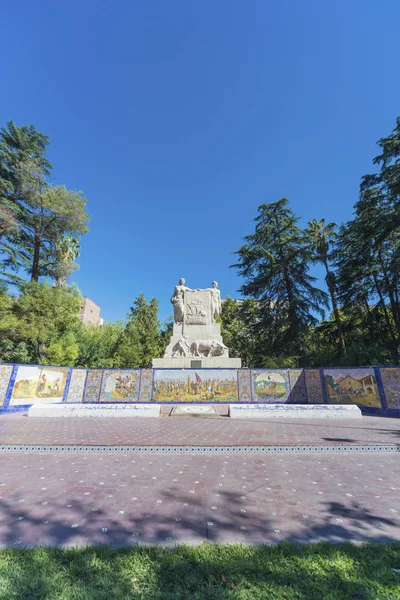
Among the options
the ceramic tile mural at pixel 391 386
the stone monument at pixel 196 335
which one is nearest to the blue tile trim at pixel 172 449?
the ceramic tile mural at pixel 391 386

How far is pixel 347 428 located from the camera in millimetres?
7988

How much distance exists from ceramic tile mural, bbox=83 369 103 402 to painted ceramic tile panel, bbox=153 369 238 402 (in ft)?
10.2

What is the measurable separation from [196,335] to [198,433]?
9202 millimetres

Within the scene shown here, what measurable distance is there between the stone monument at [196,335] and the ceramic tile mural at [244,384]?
65cm

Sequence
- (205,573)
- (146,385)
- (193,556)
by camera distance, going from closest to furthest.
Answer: (205,573), (193,556), (146,385)

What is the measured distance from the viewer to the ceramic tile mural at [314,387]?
13.2m

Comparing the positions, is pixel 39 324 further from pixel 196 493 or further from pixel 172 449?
pixel 196 493

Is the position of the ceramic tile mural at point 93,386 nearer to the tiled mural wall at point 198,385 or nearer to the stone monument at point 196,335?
the tiled mural wall at point 198,385

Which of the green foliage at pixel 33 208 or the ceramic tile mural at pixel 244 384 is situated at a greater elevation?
the green foliage at pixel 33 208

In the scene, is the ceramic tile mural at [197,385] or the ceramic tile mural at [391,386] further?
the ceramic tile mural at [197,385]

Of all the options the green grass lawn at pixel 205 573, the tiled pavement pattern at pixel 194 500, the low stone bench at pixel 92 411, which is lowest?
the tiled pavement pattern at pixel 194 500

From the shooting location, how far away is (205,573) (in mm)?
1947

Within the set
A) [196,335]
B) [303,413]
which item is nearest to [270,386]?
[303,413]

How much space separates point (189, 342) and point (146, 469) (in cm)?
1146
